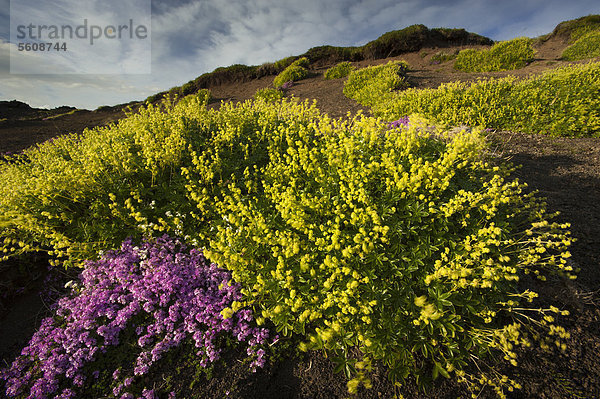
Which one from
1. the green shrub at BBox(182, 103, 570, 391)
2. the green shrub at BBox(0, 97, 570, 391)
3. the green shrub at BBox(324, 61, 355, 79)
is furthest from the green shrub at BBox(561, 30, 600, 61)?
the green shrub at BBox(182, 103, 570, 391)

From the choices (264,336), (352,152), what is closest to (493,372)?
(264,336)

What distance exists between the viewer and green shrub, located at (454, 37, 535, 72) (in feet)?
49.1

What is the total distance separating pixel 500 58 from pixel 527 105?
10.9 meters

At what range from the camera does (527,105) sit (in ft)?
24.4

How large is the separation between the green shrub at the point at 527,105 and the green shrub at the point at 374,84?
8.44 ft

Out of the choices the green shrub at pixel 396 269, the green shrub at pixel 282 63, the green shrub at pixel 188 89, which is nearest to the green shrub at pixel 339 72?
the green shrub at pixel 282 63

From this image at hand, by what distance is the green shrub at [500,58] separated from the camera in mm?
14961

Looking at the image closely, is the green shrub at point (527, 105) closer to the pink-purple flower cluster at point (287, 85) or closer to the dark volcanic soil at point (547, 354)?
the dark volcanic soil at point (547, 354)

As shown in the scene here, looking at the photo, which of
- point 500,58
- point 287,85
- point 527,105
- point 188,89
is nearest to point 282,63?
point 287,85

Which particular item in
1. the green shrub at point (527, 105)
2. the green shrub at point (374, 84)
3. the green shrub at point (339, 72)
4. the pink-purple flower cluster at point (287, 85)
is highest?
the green shrub at point (339, 72)

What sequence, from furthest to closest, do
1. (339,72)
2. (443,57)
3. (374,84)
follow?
(443,57) < (339,72) < (374,84)

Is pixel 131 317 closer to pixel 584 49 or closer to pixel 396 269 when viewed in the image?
pixel 396 269

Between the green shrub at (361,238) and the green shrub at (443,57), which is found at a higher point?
the green shrub at (443,57)

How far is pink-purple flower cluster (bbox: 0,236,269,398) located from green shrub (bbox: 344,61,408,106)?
10070mm
